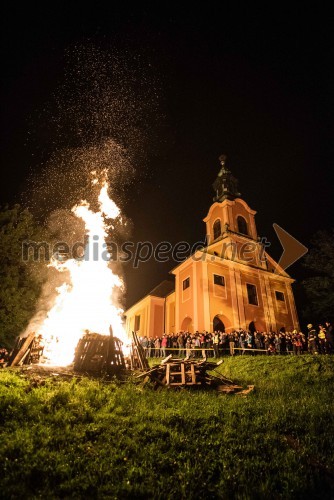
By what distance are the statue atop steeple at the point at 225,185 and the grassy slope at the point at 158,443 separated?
96.1ft

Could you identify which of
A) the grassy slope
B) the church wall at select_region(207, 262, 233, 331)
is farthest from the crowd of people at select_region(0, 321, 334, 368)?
the grassy slope

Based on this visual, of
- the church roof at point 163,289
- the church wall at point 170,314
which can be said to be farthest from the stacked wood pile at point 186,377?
the church roof at point 163,289

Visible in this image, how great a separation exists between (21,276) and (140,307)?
63.6 ft

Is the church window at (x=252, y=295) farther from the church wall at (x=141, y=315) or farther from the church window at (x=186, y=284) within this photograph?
the church wall at (x=141, y=315)

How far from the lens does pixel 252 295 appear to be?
30.3m

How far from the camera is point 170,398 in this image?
30.6 feet

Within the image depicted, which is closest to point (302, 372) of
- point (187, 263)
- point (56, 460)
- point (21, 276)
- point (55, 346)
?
point (56, 460)

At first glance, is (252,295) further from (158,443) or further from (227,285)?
(158,443)

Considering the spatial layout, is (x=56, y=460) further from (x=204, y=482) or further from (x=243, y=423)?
(x=243, y=423)

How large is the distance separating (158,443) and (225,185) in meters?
34.4

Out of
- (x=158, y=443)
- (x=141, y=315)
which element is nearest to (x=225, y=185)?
(x=141, y=315)

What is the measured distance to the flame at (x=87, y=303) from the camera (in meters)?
16.6

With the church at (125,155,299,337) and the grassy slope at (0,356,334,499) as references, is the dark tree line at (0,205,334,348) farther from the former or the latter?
the grassy slope at (0,356,334,499)

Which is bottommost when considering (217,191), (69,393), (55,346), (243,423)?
(243,423)
